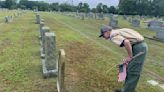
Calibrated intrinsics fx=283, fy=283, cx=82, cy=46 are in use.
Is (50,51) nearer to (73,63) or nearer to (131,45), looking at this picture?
(73,63)

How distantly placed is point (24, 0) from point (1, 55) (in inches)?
4151

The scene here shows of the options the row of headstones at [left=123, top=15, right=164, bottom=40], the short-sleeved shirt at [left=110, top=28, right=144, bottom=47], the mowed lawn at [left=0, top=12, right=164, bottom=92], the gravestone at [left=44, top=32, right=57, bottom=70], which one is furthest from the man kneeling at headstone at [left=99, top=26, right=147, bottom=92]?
the row of headstones at [left=123, top=15, right=164, bottom=40]

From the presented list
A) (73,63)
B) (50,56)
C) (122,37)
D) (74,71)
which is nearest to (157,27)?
(73,63)

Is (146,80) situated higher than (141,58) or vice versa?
(141,58)

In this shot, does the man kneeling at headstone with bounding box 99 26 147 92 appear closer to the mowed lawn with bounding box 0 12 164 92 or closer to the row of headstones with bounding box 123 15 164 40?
the mowed lawn with bounding box 0 12 164 92

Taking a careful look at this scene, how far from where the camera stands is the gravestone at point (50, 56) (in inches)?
324

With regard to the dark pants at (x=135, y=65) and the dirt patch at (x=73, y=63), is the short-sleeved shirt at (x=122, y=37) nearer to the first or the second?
the dark pants at (x=135, y=65)

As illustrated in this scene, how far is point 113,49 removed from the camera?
1402 cm

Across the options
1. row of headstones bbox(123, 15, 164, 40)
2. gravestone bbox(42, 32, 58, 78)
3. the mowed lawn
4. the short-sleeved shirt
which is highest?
the short-sleeved shirt

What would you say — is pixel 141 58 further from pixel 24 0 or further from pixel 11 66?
pixel 24 0

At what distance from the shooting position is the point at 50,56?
8359mm

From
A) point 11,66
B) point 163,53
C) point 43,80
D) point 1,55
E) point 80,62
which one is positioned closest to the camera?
point 43,80

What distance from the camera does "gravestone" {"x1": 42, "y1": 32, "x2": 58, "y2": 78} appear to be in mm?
8227

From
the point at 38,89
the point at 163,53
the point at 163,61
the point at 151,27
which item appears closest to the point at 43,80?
the point at 38,89
